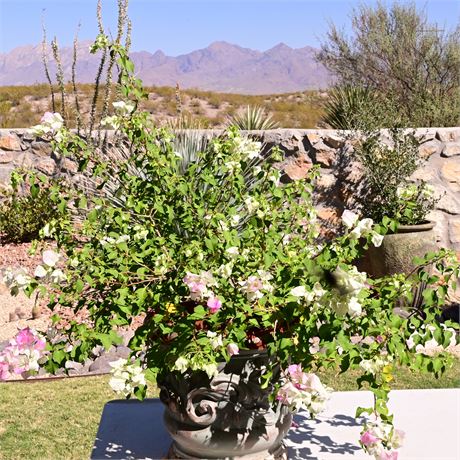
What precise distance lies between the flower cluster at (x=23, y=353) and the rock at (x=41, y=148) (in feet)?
17.1

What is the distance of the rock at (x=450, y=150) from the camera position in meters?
6.26

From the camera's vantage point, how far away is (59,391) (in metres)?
4.11

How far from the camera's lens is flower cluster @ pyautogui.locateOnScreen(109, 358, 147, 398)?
150cm

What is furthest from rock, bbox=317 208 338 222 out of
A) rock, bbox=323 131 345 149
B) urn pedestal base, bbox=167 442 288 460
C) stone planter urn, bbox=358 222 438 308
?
urn pedestal base, bbox=167 442 288 460

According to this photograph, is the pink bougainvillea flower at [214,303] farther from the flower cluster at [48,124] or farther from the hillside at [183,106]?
the hillside at [183,106]

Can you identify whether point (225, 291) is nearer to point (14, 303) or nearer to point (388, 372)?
point (388, 372)

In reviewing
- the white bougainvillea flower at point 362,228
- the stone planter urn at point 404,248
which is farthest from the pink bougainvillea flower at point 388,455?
the stone planter urn at point 404,248

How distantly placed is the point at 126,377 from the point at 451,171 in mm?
5299

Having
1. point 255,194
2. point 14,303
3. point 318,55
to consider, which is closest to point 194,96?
point 318,55

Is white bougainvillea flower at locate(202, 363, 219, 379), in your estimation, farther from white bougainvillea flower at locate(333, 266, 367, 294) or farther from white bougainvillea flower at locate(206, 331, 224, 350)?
white bougainvillea flower at locate(333, 266, 367, 294)

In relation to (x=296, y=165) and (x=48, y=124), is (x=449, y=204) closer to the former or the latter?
(x=296, y=165)

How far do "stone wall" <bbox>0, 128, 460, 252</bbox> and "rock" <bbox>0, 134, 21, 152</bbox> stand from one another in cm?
228

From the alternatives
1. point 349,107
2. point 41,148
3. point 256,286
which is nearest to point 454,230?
point 349,107

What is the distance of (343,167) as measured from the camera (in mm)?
6180
